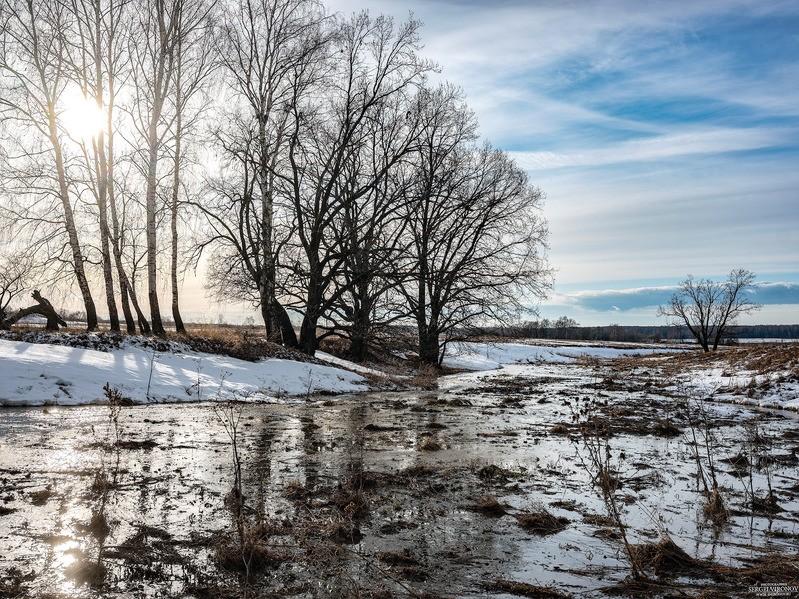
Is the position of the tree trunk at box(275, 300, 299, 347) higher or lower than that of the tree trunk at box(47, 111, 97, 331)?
lower

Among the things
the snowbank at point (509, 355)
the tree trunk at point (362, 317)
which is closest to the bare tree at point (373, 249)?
the tree trunk at point (362, 317)

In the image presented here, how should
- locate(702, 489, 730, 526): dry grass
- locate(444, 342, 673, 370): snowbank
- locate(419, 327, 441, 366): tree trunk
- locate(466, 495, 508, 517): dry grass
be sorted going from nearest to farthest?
locate(702, 489, 730, 526): dry grass, locate(466, 495, 508, 517): dry grass, locate(419, 327, 441, 366): tree trunk, locate(444, 342, 673, 370): snowbank

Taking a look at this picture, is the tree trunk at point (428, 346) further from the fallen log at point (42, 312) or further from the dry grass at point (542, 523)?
the dry grass at point (542, 523)

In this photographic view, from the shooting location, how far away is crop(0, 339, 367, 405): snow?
1207 cm

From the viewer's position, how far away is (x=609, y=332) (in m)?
136

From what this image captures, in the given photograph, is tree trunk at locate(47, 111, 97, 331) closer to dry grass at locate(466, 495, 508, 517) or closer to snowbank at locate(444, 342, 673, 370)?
dry grass at locate(466, 495, 508, 517)

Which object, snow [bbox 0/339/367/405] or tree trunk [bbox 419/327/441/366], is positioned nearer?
snow [bbox 0/339/367/405]

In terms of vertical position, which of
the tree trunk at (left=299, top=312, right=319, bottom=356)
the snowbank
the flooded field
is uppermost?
the tree trunk at (left=299, top=312, right=319, bottom=356)

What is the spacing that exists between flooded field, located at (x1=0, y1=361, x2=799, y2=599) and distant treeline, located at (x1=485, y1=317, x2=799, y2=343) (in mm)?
17294

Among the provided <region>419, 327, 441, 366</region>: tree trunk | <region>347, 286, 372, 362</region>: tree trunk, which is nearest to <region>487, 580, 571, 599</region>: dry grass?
<region>347, 286, 372, 362</region>: tree trunk

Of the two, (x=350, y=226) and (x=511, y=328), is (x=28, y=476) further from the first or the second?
(x=511, y=328)

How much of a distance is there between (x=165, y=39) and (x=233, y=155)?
4.55m


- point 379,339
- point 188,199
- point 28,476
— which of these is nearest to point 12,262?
→ point 188,199

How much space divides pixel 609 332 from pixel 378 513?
140 m
